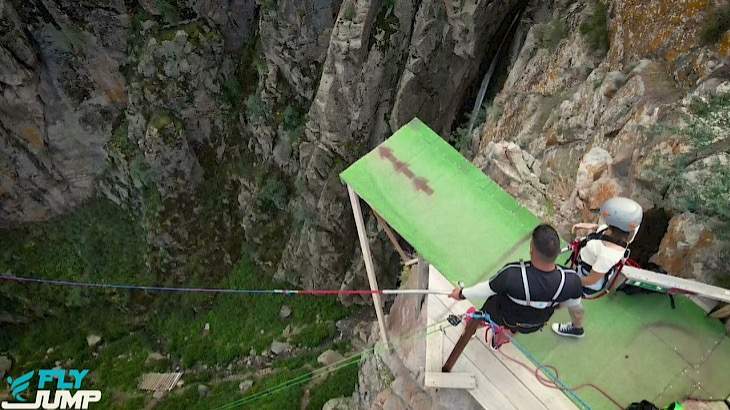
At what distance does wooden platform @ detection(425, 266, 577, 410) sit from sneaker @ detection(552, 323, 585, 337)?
1.90 ft

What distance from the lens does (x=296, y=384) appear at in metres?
19.3

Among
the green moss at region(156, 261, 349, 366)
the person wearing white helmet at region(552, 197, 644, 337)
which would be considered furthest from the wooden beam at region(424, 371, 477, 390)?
the green moss at region(156, 261, 349, 366)

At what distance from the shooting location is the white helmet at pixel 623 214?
190 inches

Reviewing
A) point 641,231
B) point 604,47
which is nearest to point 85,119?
point 604,47

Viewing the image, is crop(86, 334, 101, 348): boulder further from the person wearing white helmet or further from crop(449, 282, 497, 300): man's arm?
the person wearing white helmet

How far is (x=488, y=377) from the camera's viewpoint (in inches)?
233

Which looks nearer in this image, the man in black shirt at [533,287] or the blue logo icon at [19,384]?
the man in black shirt at [533,287]

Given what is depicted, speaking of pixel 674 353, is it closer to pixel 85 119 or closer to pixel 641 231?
pixel 641 231

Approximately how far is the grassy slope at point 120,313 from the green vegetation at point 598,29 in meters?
15.9

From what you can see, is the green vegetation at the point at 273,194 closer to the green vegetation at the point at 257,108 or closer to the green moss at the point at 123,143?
the green vegetation at the point at 257,108

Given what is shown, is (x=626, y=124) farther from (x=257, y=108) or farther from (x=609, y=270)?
(x=257, y=108)

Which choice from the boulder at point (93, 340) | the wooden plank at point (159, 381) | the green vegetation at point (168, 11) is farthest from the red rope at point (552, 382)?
the boulder at point (93, 340)

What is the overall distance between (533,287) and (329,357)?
1724 cm

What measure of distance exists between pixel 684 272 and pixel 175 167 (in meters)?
21.7
